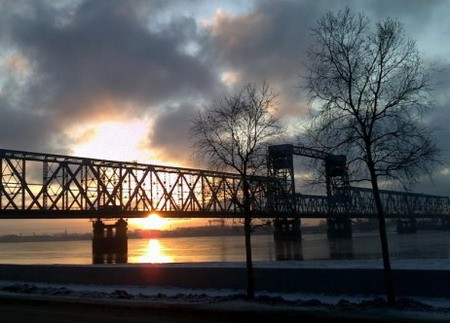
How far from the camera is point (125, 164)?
472 feet

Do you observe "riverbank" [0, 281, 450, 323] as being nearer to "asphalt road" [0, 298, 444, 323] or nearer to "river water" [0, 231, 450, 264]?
"asphalt road" [0, 298, 444, 323]

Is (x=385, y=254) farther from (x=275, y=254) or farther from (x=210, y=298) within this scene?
(x=275, y=254)

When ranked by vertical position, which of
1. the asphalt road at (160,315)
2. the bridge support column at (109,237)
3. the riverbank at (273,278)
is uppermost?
the bridge support column at (109,237)

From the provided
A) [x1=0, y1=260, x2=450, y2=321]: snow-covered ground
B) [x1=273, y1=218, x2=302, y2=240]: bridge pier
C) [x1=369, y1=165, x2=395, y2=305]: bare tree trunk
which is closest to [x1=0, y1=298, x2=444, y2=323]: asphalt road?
[x1=0, y1=260, x2=450, y2=321]: snow-covered ground

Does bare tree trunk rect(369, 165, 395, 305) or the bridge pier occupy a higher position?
the bridge pier

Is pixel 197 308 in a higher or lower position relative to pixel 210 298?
lower

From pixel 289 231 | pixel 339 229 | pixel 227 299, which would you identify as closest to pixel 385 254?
pixel 227 299

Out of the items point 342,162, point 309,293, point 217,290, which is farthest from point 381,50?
point 217,290

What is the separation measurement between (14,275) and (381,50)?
22.2 meters

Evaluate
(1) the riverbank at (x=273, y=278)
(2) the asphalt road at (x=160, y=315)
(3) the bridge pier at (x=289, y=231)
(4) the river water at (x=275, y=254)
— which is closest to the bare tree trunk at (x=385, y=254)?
(1) the riverbank at (x=273, y=278)

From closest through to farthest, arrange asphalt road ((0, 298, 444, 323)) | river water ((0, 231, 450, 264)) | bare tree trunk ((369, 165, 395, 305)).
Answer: asphalt road ((0, 298, 444, 323)) < bare tree trunk ((369, 165, 395, 305)) < river water ((0, 231, 450, 264))

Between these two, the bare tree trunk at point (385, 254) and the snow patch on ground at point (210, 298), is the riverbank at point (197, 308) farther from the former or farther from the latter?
the bare tree trunk at point (385, 254)

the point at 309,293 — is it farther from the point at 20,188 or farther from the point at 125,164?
the point at 125,164

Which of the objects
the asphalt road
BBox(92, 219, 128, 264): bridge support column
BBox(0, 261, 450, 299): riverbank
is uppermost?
BBox(92, 219, 128, 264): bridge support column
